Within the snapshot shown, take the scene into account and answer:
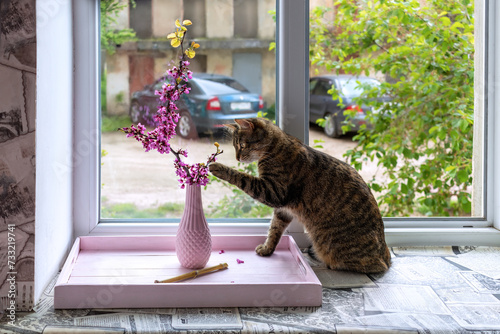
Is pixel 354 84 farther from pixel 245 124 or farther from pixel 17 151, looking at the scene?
pixel 17 151

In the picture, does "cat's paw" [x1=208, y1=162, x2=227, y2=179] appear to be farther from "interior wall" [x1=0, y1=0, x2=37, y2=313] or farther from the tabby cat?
"interior wall" [x1=0, y1=0, x2=37, y2=313]

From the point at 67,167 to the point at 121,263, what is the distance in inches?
11.4

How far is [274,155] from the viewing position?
1.39m

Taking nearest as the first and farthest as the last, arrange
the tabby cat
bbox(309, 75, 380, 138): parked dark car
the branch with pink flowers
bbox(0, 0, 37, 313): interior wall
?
bbox(0, 0, 37, 313): interior wall, the branch with pink flowers, the tabby cat, bbox(309, 75, 380, 138): parked dark car

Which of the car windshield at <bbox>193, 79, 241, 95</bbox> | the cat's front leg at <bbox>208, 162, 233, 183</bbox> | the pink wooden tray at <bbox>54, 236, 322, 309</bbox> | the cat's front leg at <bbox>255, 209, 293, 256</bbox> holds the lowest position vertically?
the pink wooden tray at <bbox>54, 236, 322, 309</bbox>

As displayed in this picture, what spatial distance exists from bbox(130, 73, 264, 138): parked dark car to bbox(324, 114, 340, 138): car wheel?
0.71 ft

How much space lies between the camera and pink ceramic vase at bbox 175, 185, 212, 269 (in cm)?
131

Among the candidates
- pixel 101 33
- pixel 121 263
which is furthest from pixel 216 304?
pixel 101 33

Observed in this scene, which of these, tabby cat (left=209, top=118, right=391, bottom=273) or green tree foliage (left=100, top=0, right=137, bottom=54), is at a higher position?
green tree foliage (left=100, top=0, right=137, bottom=54)

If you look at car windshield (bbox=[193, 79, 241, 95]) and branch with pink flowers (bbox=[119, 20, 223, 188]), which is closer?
branch with pink flowers (bbox=[119, 20, 223, 188])

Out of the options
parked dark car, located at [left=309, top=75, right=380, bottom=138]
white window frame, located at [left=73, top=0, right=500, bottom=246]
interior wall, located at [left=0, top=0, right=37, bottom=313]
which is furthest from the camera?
parked dark car, located at [left=309, top=75, right=380, bottom=138]

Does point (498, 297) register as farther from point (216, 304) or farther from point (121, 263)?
point (121, 263)

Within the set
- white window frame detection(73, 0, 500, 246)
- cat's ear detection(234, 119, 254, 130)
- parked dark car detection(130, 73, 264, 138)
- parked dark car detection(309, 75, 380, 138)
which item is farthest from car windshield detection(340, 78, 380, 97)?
cat's ear detection(234, 119, 254, 130)

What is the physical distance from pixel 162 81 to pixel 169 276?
596 millimetres
